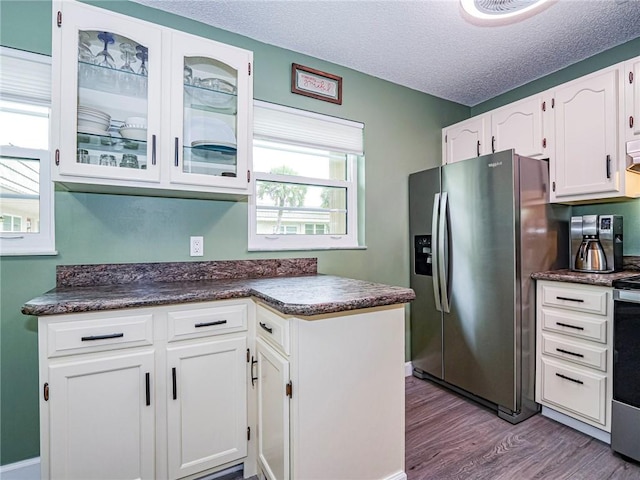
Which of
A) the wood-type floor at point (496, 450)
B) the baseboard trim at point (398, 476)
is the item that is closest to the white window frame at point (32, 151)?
the baseboard trim at point (398, 476)

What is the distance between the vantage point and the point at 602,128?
2.10 metres

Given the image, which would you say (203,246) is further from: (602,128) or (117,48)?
(602,128)

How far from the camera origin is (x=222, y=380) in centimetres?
159

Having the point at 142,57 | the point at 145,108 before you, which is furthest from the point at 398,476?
the point at 142,57

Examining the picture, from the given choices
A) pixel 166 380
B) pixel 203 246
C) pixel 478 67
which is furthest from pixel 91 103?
pixel 478 67

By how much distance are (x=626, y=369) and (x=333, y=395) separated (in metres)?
1.62

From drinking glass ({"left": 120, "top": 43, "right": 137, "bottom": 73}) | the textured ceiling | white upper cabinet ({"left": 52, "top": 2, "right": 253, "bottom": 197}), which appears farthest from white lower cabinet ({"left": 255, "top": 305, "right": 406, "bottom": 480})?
the textured ceiling

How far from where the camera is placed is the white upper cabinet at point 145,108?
1.50 meters

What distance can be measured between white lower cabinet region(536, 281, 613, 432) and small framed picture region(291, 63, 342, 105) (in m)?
2.00

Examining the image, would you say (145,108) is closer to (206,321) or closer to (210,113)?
(210,113)

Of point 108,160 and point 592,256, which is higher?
point 108,160

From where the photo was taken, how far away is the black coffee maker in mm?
2195

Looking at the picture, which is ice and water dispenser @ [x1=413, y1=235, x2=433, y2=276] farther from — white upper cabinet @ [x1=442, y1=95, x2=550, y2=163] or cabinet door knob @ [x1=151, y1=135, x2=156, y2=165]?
cabinet door knob @ [x1=151, y1=135, x2=156, y2=165]

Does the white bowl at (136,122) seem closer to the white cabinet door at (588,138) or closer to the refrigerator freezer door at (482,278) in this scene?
the refrigerator freezer door at (482,278)
